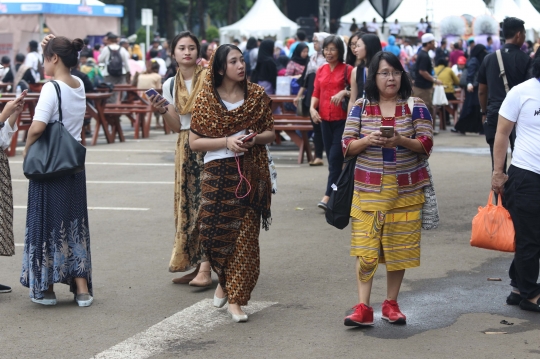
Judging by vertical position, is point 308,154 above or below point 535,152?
below

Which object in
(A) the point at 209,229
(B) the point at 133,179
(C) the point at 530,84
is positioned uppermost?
(C) the point at 530,84

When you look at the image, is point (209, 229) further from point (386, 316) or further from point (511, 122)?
point (511, 122)

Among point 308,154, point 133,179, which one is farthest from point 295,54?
point 133,179

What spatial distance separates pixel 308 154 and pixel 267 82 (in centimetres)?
294

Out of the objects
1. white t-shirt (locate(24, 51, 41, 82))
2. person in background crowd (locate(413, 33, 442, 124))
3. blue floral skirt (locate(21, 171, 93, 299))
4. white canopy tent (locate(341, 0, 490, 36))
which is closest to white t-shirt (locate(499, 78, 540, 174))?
blue floral skirt (locate(21, 171, 93, 299))

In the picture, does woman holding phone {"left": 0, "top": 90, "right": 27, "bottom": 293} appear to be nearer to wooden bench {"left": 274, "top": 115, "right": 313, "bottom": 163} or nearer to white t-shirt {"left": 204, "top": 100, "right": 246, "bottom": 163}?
white t-shirt {"left": 204, "top": 100, "right": 246, "bottom": 163}

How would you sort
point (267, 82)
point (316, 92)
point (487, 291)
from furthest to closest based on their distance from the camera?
point (267, 82)
point (316, 92)
point (487, 291)

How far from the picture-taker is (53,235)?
20.0 ft

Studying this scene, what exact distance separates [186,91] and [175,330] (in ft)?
6.26

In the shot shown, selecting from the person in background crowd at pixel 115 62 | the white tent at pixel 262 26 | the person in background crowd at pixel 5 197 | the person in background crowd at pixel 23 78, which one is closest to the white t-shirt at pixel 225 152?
the person in background crowd at pixel 5 197

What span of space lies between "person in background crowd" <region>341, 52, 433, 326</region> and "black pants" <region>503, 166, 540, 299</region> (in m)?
0.73

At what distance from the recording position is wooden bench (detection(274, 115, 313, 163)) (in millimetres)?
14141

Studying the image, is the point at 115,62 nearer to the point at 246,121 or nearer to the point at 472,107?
the point at 472,107

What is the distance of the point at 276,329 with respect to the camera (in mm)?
5586
